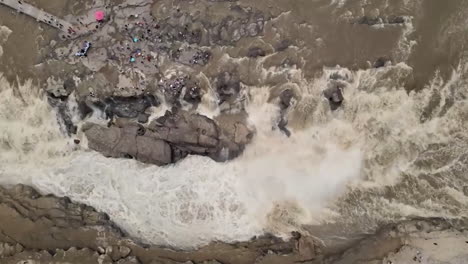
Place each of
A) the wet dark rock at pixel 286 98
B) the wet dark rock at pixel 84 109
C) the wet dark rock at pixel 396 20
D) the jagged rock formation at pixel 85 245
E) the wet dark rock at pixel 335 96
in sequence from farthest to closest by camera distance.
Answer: the wet dark rock at pixel 84 109 → the wet dark rock at pixel 286 98 → the wet dark rock at pixel 396 20 → the wet dark rock at pixel 335 96 → the jagged rock formation at pixel 85 245

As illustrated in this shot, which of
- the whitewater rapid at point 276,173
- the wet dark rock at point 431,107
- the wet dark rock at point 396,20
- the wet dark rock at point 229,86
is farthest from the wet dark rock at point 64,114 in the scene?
the wet dark rock at point 431,107

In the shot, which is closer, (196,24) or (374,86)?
(374,86)

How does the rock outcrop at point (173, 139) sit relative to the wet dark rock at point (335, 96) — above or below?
below

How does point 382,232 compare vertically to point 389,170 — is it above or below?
below

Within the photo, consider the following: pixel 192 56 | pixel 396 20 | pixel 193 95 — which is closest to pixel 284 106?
pixel 193 95

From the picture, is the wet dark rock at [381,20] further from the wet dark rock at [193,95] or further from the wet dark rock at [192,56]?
the wet dark rock at [193,95]

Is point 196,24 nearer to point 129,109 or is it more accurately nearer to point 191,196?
point 129,109

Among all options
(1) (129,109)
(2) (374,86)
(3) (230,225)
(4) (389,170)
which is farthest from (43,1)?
(4) (389,170)
